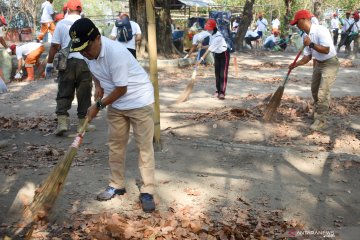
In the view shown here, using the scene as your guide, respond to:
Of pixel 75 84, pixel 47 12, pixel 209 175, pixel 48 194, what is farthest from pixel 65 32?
pixel 47 12

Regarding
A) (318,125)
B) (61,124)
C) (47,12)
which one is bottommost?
(318,125)

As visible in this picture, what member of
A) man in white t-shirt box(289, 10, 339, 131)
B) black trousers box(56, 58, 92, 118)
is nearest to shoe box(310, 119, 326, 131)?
man in white t-shirt box(289, 10, 339, 131)

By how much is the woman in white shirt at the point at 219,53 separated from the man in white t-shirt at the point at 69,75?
3622 mm

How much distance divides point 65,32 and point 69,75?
632 mm

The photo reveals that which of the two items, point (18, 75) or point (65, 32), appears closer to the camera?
point (65, 32)

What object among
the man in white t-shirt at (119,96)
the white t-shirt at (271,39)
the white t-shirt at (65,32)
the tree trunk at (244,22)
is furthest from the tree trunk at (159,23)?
the man in white t-shirt at (119,96)

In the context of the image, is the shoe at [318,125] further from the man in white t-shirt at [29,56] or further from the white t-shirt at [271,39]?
the white t-shirt at [271,39]

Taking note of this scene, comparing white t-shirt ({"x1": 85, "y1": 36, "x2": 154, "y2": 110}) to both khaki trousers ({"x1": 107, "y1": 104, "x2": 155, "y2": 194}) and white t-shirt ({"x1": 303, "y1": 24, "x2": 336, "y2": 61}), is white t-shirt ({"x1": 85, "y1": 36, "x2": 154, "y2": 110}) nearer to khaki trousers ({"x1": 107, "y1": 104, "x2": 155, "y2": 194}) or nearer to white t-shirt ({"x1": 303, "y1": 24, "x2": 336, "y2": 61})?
khaki trousers ({"x1": 107, "y1": 104, "x2": 155, "y2": 194})

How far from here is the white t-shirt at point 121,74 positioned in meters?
3.57

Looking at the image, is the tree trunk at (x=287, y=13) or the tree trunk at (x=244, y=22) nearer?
the tree trunk at (x=244, y=22)

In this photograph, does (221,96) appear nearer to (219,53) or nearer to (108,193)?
(219,53)

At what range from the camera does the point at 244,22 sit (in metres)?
21.3

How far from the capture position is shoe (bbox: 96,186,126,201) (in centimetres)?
423

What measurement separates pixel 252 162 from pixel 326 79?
2.27 m
